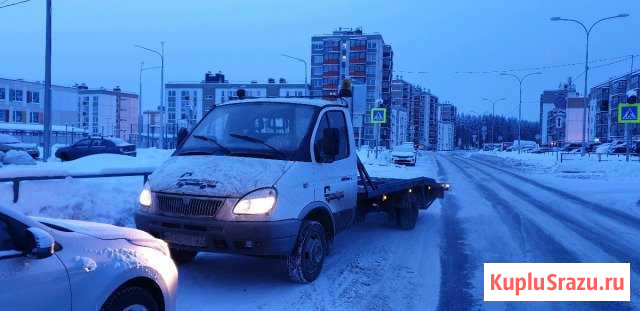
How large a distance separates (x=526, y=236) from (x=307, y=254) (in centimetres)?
513

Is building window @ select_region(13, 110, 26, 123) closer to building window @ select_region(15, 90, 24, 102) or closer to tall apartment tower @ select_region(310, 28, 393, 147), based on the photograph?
building window @ select_region(15, 90, 24, 102)

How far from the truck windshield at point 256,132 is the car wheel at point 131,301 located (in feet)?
8.45

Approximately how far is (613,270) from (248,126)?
201 inches

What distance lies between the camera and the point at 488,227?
37.1 ft

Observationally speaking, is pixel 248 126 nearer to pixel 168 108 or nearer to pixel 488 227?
pixel 488 227

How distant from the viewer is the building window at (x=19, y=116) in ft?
306

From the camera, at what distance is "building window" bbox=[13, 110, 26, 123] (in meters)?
93.2

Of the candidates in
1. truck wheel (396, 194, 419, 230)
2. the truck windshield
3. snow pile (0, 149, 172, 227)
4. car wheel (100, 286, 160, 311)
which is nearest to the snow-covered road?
truck wheel (396, 194, 419, 230)

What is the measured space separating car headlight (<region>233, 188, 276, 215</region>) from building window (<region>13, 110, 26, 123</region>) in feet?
324

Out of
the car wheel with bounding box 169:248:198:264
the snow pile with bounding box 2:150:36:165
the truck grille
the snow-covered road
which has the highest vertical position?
the truck grille

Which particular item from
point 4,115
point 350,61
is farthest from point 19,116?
point 350,61

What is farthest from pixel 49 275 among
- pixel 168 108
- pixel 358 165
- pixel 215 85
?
pixel 168 108

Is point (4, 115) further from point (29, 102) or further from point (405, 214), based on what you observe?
point (405, 214)

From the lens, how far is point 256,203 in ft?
20.0
